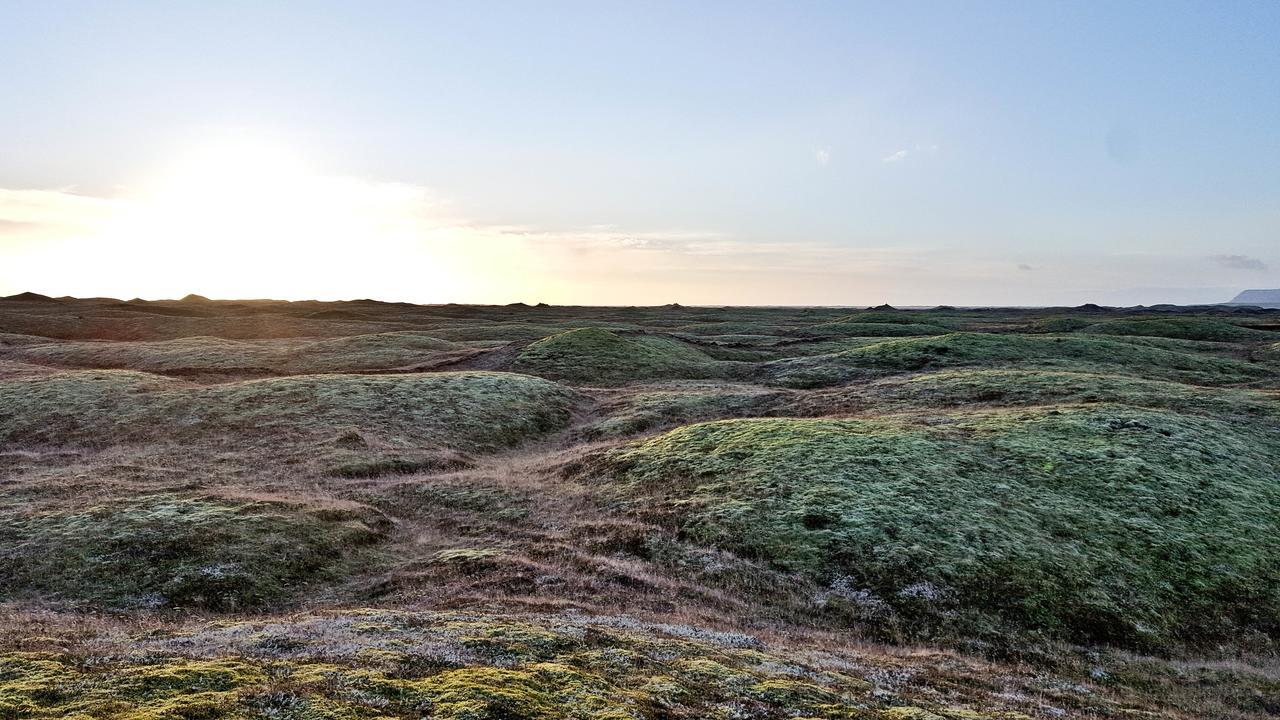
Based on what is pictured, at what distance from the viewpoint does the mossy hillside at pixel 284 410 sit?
49.7 meters

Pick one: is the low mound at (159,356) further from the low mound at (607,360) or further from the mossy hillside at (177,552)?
→ the mossy hillside at (177,552)

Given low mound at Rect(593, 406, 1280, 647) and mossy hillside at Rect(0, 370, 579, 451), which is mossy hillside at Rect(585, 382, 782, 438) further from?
low mound at Rect(593, 406, 1280, 647)

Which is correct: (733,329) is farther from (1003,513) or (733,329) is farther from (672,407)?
(1003,513)

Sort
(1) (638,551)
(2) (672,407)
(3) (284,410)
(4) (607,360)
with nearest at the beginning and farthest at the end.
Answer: (1) (638,551) → (3) (284,410) → (2) (672,407) → (4) (607,360)

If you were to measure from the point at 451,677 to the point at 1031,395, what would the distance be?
5555 centimetres

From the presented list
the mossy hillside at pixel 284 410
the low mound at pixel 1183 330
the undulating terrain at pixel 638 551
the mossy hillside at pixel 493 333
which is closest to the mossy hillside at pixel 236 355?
the mossy hillside at pixel 284 410

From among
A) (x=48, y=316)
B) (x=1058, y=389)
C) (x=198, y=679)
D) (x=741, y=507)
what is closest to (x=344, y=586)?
(x=198, y=679)

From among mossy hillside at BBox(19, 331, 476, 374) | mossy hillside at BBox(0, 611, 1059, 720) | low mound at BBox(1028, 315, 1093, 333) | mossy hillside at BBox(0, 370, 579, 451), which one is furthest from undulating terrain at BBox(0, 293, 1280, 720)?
low mound at BBox(1028, 315, 1093, 333)

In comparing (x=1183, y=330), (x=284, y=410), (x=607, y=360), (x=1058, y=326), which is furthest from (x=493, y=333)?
(x=1183, y=330)

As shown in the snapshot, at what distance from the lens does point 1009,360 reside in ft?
251

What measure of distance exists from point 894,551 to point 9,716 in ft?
90.5

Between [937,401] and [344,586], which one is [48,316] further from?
[937,401]

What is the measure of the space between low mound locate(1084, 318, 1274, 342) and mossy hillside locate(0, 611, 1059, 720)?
12802 centimetres

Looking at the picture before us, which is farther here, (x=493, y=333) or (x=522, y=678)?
(x=493, y=333)
